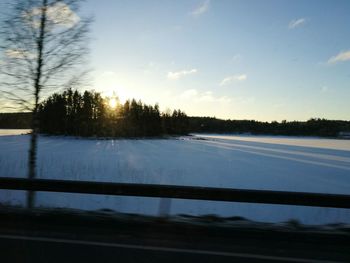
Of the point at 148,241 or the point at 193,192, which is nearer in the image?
the point at 148,241

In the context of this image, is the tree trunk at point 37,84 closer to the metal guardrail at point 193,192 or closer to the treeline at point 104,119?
the metal guardrail at point 193,192

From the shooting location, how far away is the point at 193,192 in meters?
7.64

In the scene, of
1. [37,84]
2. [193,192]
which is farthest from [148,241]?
[37,84]

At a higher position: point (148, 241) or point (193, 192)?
point (193, 192)

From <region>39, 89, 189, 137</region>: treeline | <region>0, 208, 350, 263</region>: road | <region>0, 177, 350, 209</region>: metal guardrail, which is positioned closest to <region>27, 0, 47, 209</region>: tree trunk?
<region>0, 177, 350, 209</region>: metal guardrail

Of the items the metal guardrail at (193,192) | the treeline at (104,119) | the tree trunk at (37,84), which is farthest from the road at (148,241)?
the treeline at (104,119)

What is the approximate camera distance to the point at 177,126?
171 metres

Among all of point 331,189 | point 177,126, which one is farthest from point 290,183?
point 177,126

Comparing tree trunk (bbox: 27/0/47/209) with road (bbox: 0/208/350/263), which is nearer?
road (bbox: 0/208/350/263)

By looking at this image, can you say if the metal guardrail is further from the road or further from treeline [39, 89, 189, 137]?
treeline [39, 89, 189, 137]

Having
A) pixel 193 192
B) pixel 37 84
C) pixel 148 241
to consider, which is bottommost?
pixel 148 241

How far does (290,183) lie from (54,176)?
396 inches

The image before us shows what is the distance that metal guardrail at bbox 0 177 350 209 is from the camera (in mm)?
7223

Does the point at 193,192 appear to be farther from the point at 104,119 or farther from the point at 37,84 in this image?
the point at 104,119
